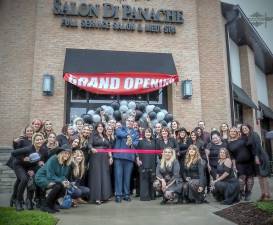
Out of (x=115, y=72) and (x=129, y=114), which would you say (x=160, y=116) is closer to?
(x=129, y=114)

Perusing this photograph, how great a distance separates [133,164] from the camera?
8.71 m

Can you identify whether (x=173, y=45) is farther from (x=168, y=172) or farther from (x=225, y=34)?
(x=168, y=172)

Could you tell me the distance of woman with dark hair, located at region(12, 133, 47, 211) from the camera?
23.2ft

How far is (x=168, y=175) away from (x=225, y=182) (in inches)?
51.0

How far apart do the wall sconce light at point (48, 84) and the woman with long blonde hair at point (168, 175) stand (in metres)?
5.28

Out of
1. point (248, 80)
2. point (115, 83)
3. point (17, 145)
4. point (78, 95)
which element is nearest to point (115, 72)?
point (115, 83)

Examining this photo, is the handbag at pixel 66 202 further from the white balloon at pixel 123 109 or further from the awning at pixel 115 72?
the awning at pixel 115 72

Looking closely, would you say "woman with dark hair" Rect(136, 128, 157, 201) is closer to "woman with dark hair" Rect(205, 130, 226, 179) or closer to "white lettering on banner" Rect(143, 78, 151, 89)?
"woman with dark hair" Rect(205, 130, 226, 179)

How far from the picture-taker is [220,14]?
14320mm

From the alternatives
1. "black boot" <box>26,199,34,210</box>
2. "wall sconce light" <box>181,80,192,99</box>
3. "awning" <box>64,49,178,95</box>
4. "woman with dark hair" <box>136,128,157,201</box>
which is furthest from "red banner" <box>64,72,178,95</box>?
"black boot" <box>26,199,34,210</box>

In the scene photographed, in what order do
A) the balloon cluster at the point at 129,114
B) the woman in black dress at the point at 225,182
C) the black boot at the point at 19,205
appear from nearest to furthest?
the black boot at the point at 19,205 → the woman in black dress at the point at 225,182 → the balloon cluster at the point at 129,114

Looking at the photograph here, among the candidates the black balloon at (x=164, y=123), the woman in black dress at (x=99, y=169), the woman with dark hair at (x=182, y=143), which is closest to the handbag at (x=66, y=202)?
the woman in black dress at (x=99, y=169)

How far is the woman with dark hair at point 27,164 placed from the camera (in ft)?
23.2

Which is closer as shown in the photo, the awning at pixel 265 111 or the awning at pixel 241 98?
the awning at pixel 241 98
